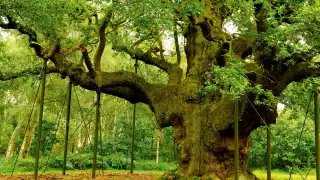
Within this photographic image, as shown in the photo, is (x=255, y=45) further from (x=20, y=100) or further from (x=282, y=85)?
(x=20, y=100)

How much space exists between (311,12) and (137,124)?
18947mm

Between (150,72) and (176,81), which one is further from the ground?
(150,72)

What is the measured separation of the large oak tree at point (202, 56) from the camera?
269 inches

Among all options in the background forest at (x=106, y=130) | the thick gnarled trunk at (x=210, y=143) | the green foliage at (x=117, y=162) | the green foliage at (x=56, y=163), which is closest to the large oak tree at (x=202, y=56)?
the thick gnarled trunk at (x=210, y=143)

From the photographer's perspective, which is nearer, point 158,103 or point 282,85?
point 282,85

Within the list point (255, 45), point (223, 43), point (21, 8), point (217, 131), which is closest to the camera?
point (21, 8)

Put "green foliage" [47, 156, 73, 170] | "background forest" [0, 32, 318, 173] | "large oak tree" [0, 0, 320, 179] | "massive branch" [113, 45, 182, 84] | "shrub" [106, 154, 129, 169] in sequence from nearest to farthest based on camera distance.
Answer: "large oak tree" [0, 0, 320, 179] < "massive branch" [113, 45, 182, 84] < "background forest" [0, 32, 318, 173] < "green foliage" [47, 156, 73, 170] < "shrub" [106, 154, 129, 169]

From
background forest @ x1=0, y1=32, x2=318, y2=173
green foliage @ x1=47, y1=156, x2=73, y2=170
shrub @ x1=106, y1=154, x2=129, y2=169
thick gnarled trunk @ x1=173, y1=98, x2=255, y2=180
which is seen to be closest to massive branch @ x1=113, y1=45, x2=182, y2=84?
background forest @ x1=0, y1=32, x2=318, y2=173

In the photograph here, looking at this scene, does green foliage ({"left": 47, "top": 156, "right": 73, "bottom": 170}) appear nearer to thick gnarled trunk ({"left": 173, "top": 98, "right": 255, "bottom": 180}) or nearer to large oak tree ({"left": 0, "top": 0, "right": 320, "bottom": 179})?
large oak tree ({"left": 0, "top": 0, "right": 320, "bottom": 179})

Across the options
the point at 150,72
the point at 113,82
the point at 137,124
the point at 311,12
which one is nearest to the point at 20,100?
the point at 137,124

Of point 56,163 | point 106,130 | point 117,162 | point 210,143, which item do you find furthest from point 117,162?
point 210,143

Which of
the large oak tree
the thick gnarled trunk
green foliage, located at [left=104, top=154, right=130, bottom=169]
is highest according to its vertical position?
the large oak tree

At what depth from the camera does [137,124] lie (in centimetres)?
2397

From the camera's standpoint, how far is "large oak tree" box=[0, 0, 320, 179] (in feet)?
22.4
